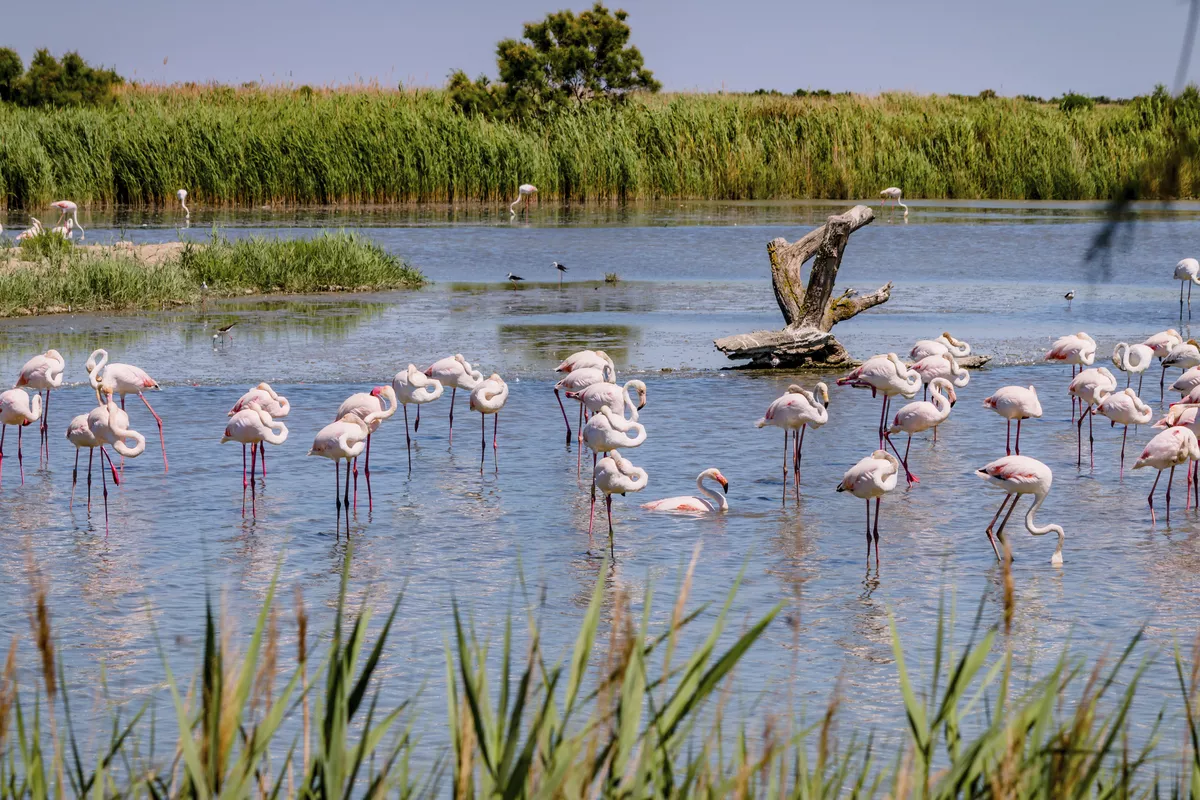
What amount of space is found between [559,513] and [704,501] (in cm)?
84

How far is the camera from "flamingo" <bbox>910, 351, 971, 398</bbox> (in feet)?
36.9

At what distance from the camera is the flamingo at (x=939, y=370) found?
36.9 feet

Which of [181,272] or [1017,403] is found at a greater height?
[181,272]

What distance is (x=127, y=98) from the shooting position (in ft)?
143

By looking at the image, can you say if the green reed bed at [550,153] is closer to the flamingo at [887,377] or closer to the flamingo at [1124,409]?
the flamingo at [887,377]

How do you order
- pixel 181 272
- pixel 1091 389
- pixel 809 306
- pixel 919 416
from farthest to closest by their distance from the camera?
pixel 181 272 → pixel 809 306 → pixel 1091 389 → pixel 919 416

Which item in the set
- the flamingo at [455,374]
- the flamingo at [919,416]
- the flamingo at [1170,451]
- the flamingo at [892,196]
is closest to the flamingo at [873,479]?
the flamingo at [919,416]

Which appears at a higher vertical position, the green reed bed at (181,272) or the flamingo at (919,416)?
the green reed bed at (181,272)

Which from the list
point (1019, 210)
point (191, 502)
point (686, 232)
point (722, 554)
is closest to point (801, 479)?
point (722, 554)

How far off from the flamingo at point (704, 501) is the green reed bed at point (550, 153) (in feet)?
85.5

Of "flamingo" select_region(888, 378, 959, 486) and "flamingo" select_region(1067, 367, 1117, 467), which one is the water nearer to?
"flamingo" select_region(1067, 367, 1117, 467)

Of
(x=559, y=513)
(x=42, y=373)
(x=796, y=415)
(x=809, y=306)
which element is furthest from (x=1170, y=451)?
(x=42, y=373)

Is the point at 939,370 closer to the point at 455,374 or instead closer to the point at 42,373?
the point at 455,374

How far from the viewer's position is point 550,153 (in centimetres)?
3597
